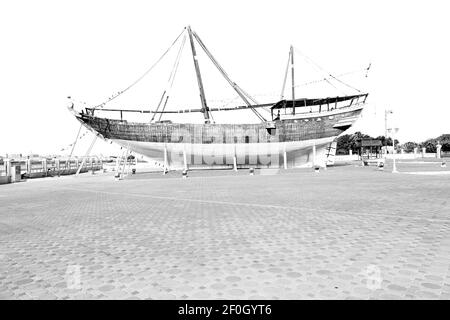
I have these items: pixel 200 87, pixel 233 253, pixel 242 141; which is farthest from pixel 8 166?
pixel 233 253

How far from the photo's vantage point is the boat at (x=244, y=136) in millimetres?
40062

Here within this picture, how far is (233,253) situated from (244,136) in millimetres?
37550

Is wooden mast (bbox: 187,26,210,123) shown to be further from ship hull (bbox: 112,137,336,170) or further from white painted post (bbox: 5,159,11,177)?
white painted post (bbox: 5,159,11,177)

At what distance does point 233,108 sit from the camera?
4706 cm

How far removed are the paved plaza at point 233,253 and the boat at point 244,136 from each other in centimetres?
3000

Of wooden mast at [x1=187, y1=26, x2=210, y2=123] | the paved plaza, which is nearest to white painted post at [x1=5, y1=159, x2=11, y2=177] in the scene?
the paved plaza

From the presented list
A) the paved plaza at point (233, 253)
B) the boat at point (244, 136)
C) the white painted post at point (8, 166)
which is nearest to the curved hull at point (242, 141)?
the boat at point (244, 136)

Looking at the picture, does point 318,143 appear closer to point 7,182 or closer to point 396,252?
point 7,182

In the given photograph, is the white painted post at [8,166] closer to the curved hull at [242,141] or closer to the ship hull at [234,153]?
the ship hull at [234,153]
